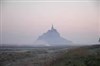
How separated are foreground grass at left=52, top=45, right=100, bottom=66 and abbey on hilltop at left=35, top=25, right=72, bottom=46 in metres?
0.18

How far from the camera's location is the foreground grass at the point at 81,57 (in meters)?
2.65

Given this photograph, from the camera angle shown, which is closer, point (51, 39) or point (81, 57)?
point (81, 57)

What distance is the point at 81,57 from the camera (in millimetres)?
2691

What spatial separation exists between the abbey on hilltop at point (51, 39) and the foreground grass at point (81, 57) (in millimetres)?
184

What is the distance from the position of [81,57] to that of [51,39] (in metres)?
0.50

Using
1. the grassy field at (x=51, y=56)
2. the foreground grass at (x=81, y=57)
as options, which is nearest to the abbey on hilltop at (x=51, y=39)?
the grassy field at (x=51, y=56)

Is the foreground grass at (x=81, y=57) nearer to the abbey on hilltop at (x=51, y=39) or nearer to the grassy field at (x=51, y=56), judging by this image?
the grassy field at (x=51, y=56)

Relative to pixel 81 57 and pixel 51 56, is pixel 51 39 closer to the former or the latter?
pixel 51 56

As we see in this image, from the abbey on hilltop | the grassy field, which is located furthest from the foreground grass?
the abbey on hilltop

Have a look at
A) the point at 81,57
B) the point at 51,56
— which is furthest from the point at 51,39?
the point at 81,57

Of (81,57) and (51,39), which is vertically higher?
(51,39)

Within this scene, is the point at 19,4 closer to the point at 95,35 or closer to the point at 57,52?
the point at 57,52

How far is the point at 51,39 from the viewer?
282 centimetres

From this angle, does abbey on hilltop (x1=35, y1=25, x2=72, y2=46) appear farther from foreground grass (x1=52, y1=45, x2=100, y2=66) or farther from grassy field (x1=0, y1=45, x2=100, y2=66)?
foreground grass (x1=52, y1=45, x2=100, y2=66)
